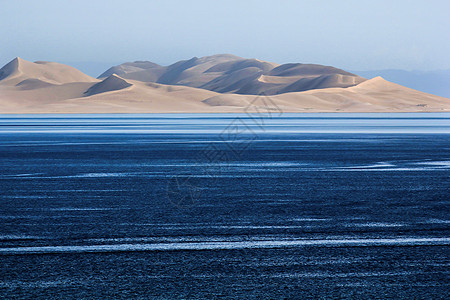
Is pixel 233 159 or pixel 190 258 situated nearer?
pixel 190 258

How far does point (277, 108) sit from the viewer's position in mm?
168750

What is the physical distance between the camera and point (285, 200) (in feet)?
39.9

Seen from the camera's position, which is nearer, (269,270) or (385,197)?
(269,270)

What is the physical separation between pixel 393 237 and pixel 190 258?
2559 mm

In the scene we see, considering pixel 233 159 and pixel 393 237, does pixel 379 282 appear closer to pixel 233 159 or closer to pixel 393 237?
pixel 393 237

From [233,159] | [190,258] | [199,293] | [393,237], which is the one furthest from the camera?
[233,159]

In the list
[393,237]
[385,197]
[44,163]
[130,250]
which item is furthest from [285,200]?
[44,163]

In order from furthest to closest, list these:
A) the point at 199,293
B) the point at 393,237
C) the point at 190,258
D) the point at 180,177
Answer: the point at 180,177
the point at 393,237
the point at 190,258
the point at 199,293

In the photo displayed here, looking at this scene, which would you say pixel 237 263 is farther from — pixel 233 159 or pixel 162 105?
pixel 162 105

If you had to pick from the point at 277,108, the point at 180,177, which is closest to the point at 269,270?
the point at 180,177

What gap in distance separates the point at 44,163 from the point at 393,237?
14013 mm

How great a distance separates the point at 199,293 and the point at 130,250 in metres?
1.91

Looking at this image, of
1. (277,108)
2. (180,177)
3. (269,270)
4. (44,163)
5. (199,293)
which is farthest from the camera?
(277,108)

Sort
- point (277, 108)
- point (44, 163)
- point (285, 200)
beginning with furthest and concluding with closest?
point (277, 108), point (44, 163), point (285, 200)
